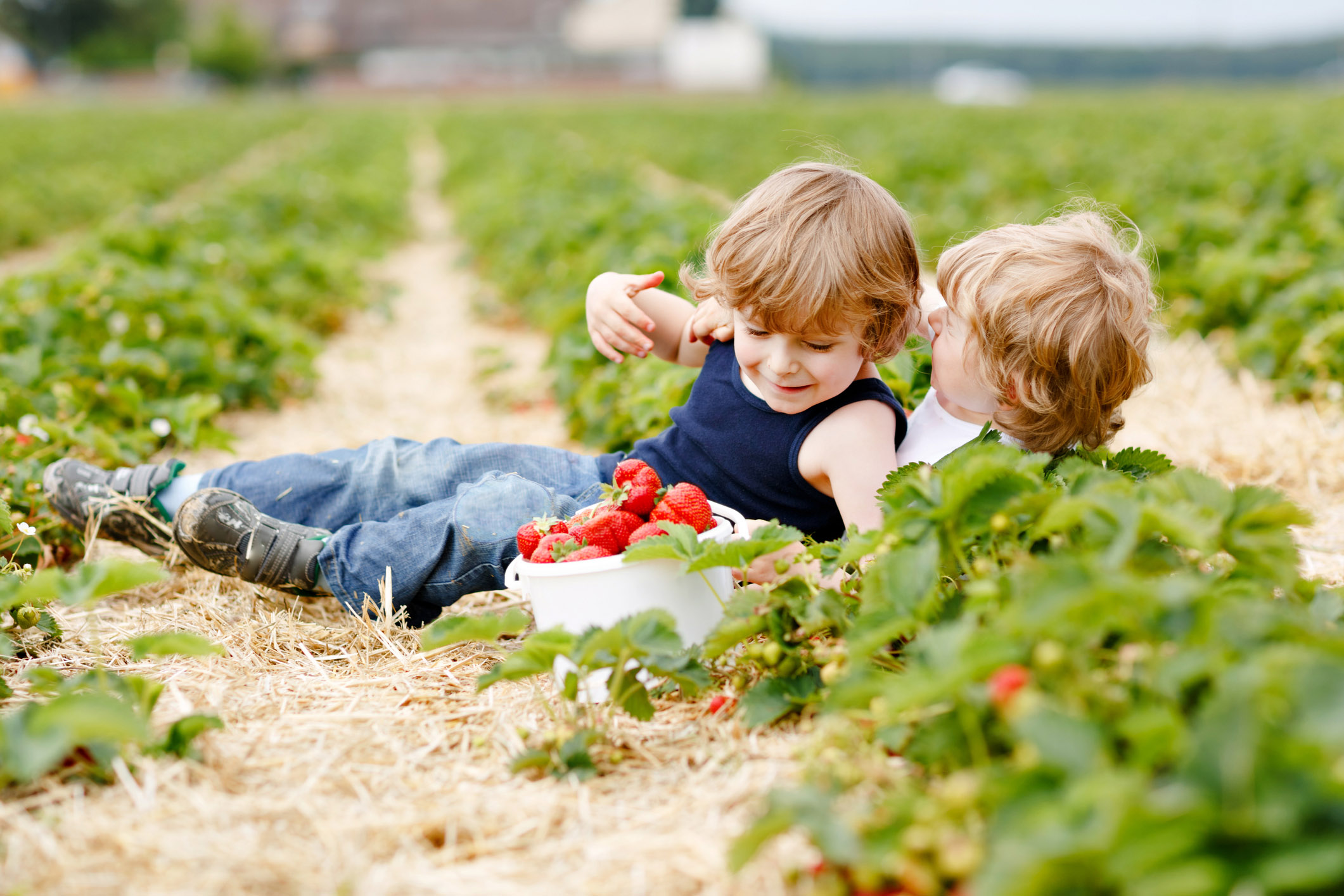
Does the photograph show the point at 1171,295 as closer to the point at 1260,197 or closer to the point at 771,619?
the point at 1260,197

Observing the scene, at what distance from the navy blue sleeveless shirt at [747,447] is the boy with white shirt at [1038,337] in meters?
0.16

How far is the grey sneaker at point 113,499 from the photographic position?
2.91 metres

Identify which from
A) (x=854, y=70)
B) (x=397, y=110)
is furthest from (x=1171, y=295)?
(x=854, y=70)

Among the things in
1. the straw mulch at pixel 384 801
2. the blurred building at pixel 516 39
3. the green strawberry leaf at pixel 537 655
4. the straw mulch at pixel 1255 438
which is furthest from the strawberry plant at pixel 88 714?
the blurred building at pixel 516 39

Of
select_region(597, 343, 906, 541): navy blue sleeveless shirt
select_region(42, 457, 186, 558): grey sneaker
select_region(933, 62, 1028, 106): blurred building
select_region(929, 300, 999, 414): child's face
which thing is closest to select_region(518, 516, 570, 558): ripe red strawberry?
select_region(597, 343, 906, 541): navy blue sleeveless shirt

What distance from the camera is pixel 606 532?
2131 millimetres

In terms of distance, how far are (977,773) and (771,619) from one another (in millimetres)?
653

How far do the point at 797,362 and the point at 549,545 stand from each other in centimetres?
66

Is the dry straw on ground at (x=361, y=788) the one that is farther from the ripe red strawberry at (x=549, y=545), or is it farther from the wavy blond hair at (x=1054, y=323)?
the wavy blond hair at (x=1054, y=323)

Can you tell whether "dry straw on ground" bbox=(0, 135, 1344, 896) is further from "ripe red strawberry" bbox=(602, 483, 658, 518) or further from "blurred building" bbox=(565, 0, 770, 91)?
"blurred building" bbox=(565, 0, 770, 91)

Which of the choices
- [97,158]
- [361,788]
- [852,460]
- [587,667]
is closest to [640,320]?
[852,460]

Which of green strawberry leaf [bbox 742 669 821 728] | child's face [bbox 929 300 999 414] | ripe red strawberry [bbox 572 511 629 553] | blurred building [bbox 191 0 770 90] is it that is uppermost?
blurred building [bbox 191 0 770 90]

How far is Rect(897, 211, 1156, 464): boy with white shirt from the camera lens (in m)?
2.31

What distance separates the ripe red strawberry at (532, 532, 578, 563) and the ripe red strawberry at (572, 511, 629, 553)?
39 millimetres
